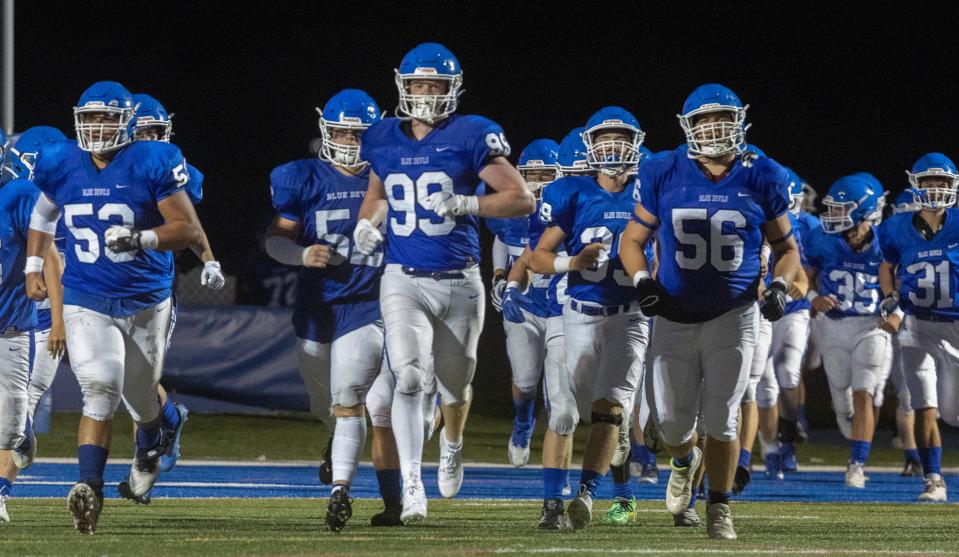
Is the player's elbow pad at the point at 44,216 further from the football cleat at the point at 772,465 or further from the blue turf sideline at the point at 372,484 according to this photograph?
the football cleat at the point at 772,465

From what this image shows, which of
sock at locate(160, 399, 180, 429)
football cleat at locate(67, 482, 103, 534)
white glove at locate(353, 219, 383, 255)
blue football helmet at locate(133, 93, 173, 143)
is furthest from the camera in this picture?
blue football helmet at locate(133, 93, 173, 143)

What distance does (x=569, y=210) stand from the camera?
6.76 metres

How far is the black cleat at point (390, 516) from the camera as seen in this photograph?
6.37 m

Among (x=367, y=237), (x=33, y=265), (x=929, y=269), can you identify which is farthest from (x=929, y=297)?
(x=33, y=265)

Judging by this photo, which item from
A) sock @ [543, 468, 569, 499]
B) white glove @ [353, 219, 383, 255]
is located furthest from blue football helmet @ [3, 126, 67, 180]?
sock @ [543, 468, 569, 499]

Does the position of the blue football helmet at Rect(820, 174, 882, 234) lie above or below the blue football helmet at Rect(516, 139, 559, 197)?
below

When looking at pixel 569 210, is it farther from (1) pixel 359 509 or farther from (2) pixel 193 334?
(2) pixel 193 334

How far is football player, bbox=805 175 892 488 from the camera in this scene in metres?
10.1

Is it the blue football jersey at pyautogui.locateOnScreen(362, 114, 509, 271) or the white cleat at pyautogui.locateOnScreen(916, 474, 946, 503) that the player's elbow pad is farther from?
the white cleat at pyautogui.locateOnScreen(916, 474, 946, 503)

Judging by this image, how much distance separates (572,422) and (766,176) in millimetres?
1568

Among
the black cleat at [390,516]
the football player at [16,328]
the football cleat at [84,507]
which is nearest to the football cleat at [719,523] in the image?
the black cleat at [390,516]

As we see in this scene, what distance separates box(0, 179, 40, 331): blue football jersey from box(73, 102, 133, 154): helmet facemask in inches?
29.4

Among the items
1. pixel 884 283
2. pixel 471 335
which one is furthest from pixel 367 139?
pixel 884 283

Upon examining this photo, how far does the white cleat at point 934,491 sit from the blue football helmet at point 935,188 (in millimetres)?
1578
